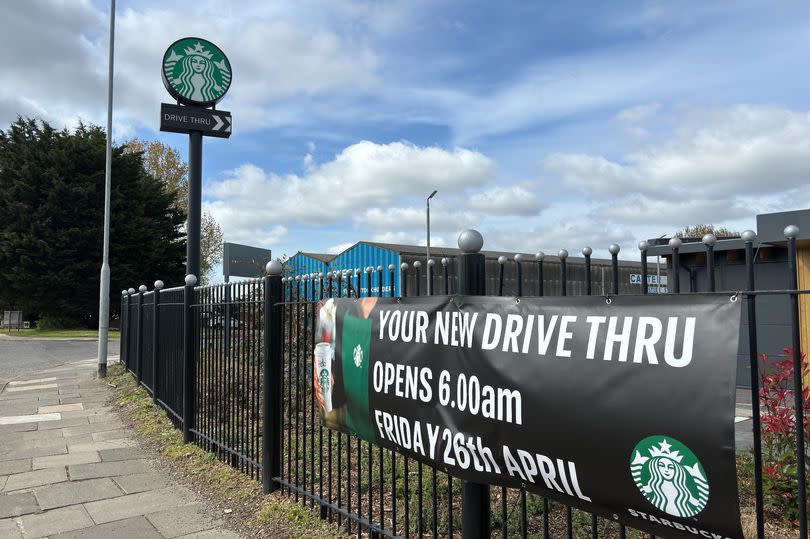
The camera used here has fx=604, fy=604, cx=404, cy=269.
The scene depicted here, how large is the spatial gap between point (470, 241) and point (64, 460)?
576 cm

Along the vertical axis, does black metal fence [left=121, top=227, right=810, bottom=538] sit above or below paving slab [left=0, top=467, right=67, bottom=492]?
above

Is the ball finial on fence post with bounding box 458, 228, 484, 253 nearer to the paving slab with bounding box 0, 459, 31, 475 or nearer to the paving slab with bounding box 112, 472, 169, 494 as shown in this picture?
the paving slab with bounding box 112, 472, 169, 494

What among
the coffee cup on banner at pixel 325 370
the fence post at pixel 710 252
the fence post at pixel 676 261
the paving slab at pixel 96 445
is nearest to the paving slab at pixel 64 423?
the paving slab at pixel 96 445

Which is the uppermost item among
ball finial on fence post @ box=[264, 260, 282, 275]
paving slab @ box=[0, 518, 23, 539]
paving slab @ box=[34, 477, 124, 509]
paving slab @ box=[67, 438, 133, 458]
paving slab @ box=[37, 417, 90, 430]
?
ball finial on fence post @ box=[264, 260, 282, 275]

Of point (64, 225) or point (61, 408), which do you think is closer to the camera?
point (61, 408)

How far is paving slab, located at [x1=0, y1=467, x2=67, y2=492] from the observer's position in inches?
222

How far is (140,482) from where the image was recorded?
572cm

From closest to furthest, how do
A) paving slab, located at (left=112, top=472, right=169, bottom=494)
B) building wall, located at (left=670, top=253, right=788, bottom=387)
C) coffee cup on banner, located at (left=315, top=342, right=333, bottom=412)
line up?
1. coffee cup on banner, located at (left=315, top=342, right=333, bottom=412)
2. paving slab, located at (left=112, top=472, right=169, bottom=494)
3. building wall, located at (left=670, top=253, right=788, bottom=387)

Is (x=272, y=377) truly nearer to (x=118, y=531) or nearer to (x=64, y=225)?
(x=118, y=531)

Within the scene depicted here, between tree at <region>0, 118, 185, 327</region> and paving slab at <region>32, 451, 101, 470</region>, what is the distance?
32.4 metres

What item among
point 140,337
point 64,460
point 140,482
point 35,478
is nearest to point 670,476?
point 140,482

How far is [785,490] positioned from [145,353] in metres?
9.74

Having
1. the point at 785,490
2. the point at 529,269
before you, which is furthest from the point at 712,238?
the point at 529,269

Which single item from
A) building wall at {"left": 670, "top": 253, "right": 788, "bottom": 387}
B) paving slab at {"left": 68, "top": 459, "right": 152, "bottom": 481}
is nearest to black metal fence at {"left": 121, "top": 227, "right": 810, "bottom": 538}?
paving slab at {"left": 68, "top": 459, "right": 152, "bottom": 481}
